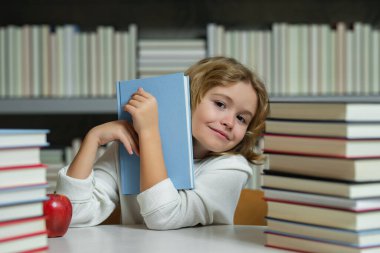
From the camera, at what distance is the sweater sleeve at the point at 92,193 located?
1.26 metres

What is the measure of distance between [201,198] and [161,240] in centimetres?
26

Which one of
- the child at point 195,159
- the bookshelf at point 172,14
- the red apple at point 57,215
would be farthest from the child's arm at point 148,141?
the bookshelf at point 172,14

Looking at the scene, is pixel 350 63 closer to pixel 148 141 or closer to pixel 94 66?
pixel 94 66

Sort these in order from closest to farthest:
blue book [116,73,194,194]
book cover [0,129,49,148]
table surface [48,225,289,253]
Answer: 1. book cover [0,129,49,148]
2. table surface [48,225,289,253]
3. blue book [116,73,194,194]

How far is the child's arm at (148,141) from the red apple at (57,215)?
0.15 metres

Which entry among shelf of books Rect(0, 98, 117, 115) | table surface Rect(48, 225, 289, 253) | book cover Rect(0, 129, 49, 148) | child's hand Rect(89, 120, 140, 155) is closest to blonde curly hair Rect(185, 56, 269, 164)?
child's hand Rect(89, 120, 140, 155)

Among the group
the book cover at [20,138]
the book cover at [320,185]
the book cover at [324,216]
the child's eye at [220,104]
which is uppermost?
the child's eye at [220,104]

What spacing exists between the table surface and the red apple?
0.05 ft

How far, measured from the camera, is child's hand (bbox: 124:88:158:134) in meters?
1.17

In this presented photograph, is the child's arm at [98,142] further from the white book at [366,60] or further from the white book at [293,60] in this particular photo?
the white book at [366,60]

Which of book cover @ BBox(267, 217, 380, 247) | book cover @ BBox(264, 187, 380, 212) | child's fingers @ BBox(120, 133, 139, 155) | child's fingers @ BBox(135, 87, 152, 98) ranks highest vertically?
child's fingers @ BBox(135, 87, 152, 98)

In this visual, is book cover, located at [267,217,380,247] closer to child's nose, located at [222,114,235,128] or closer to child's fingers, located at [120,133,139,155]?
child's fingers, located at [120,133,139,155]

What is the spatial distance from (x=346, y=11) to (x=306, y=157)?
205cm

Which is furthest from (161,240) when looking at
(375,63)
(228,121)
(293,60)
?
(375,63)
